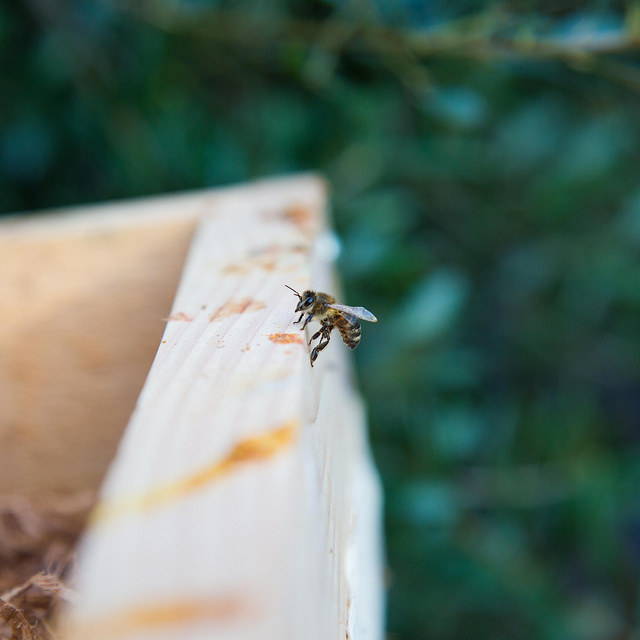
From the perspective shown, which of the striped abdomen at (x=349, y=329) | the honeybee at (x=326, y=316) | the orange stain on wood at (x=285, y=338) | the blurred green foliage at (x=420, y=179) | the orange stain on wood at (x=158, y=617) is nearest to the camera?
the orange stain on wood at (x=158, y=617)

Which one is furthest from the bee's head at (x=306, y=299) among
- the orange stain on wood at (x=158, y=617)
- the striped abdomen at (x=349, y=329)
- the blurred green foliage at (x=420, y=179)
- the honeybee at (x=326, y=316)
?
the blurred green foliage at (x=420, y=179)

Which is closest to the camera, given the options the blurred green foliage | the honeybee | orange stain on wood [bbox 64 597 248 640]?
A: orange stain on wood [bbox 64 597 248 640]

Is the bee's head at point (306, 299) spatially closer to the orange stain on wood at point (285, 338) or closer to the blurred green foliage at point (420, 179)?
the orange stain on wood at point (285, 338)

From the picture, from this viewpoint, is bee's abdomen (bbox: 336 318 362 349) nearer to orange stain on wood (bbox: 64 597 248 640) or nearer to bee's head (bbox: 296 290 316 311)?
bee's head (bbox: 296 290 316 311)

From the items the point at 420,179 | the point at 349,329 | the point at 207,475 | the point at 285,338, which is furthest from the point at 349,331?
the point at 420,179

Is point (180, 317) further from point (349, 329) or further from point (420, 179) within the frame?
point (420, 179)

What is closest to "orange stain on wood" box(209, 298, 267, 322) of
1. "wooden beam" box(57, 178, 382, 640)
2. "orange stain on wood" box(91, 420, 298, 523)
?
"wooden beam" box(57, 178, 382, 640)

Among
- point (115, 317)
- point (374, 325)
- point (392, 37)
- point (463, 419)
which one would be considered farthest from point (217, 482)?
point (463, 419)

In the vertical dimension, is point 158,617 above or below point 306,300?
below
